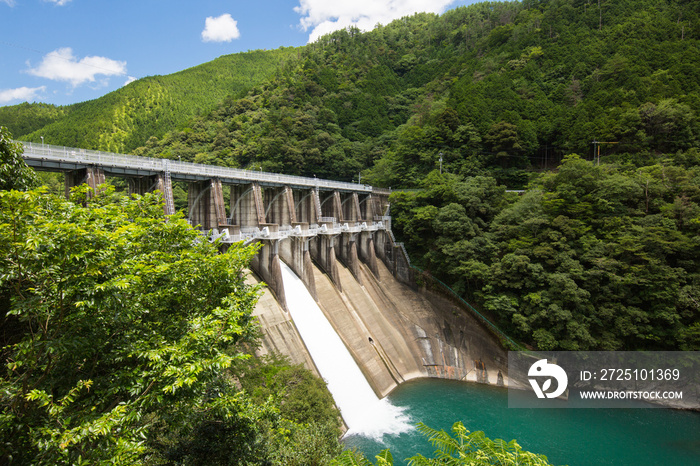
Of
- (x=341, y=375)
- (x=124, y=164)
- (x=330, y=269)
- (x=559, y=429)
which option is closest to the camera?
(x=124, y=164)

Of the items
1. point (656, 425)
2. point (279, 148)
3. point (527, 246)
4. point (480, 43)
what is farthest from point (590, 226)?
point (480, 43)

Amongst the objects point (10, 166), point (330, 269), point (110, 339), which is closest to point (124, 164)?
point (10, 166)

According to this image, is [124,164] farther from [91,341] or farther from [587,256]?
[587,256]

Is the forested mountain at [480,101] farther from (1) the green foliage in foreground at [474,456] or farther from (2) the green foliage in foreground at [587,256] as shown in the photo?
(1) the green foliage in foreground at [474,456]

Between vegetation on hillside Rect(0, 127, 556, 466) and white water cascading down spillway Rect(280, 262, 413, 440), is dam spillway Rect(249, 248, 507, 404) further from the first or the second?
vegetation on hillside Rect(0, 127, 556, 466)

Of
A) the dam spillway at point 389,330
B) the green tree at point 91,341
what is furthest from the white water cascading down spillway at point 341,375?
the green tree at point 91,341

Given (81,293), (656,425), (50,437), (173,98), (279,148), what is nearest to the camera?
(50,437)

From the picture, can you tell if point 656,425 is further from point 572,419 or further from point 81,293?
point 81,293
